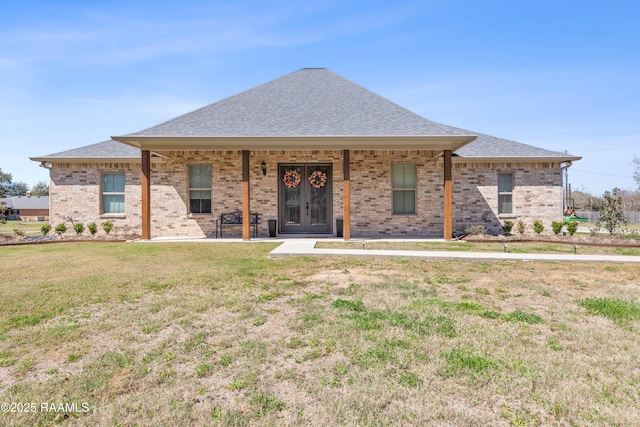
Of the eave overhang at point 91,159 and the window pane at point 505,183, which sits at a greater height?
the eave overhang at point 91,159

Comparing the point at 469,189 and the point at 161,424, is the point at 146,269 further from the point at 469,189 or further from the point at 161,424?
the point at 469,189

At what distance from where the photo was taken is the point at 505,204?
Answer: 42.3ft

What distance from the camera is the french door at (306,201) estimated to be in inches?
497

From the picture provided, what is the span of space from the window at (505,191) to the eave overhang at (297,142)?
3.50 meters

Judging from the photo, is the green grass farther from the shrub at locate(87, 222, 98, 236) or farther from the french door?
the shrub at locate(87, 222, 98, 236)

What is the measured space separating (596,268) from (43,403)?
8.34 metres

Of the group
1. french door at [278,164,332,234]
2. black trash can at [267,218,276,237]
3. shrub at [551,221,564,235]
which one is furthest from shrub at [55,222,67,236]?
shrub at [551,221,564,235]

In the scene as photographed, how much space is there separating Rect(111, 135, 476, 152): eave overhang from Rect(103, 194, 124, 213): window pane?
11.4ft

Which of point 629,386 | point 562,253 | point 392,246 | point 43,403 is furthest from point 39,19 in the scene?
point 562,253

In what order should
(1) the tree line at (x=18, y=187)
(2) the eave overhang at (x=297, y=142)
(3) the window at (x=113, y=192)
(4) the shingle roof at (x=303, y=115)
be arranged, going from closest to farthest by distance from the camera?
(2) the eave overhang at (x=297, y=142)
(4) the shingle roof at (x=303, y=115)
(3) the window at (x=113, y=192)
(1) the tree line at (x=18, y=187)

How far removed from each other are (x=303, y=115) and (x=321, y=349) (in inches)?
405

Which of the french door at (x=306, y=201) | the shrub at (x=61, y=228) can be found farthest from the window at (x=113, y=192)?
the french door at (x=306, y=201)

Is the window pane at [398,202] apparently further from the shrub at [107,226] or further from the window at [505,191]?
the shrub at [107,226]

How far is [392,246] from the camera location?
9305mm
